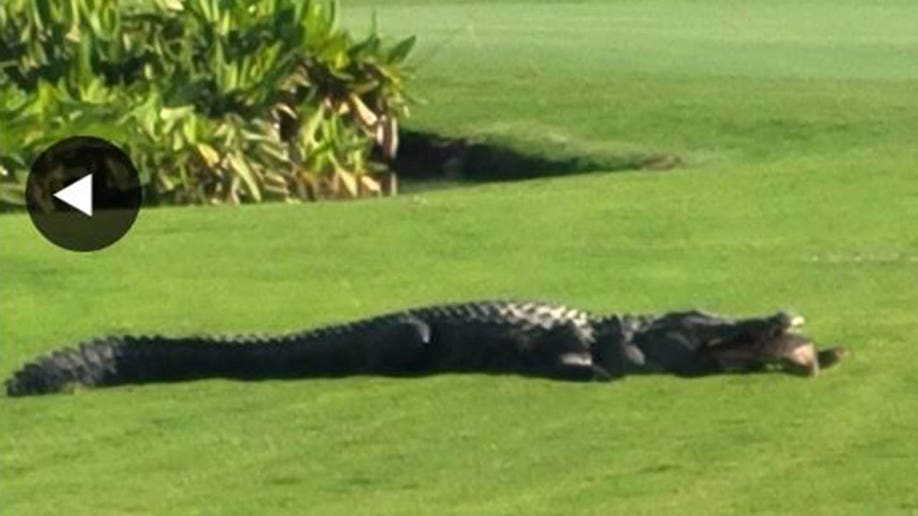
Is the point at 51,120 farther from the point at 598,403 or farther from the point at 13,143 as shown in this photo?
the point at 598,403

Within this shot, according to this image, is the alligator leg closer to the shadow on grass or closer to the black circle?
the black circle

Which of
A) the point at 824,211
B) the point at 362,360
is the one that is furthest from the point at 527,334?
the point at 824,211

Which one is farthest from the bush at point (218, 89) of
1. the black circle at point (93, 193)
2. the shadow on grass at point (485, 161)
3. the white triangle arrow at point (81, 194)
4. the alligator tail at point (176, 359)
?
the alligator tail at point (176, 359)

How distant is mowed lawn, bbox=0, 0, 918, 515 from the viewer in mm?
6383

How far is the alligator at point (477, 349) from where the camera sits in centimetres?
783

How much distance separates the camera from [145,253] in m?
10.4

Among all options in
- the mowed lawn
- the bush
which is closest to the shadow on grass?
the mowed lawn

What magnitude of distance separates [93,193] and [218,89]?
11.0ft

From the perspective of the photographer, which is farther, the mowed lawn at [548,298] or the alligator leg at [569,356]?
the alligator leg at [569,356]

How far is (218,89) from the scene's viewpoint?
591 inches

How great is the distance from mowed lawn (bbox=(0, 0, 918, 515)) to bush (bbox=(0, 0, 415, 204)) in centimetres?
89

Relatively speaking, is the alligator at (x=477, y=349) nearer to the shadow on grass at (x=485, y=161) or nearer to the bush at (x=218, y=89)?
the bush at (x=218, y=89)

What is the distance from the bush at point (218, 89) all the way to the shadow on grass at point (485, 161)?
10.2 inches

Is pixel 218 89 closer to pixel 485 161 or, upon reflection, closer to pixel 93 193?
pixel 485 161
